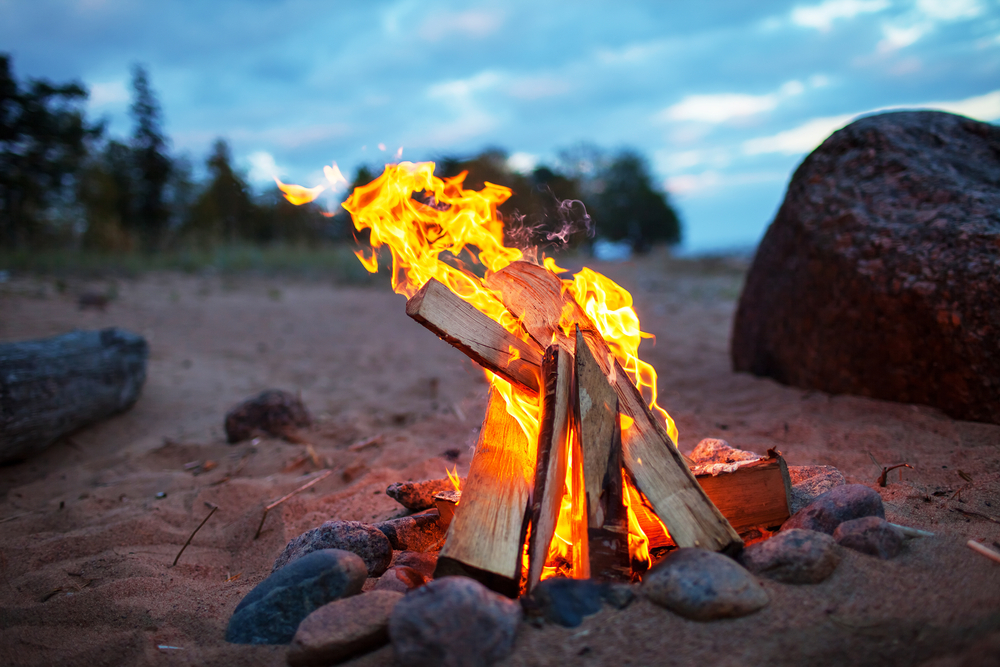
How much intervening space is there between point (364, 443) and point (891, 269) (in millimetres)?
3798

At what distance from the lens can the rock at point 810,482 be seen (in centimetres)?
252

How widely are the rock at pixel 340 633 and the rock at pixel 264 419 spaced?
113 inches

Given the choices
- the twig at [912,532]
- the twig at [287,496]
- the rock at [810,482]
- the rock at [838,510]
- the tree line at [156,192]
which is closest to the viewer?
the twig at [912,532]

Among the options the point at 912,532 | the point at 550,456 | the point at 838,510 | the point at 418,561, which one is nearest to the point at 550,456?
the point at 550,456

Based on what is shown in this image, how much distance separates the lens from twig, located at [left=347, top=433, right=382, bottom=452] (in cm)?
426

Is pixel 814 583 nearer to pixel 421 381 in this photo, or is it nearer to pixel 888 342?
pixel 888 342

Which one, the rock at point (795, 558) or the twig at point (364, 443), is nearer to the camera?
the rock at point (795, 558)

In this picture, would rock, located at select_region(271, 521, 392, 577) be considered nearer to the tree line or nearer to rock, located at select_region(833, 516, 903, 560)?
rock, located at select_region(833, 516, 903, 560)

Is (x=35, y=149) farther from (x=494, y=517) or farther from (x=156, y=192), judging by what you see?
(x=494, y=517)

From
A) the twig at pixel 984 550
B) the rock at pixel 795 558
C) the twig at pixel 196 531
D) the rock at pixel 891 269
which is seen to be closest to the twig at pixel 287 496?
the twig at pixel 196 531

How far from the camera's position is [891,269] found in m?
3.76

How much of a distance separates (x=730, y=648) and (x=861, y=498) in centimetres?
101

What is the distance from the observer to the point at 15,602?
7.80ft

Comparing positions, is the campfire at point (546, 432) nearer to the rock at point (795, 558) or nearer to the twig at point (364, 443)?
the rock at point (795, 558)
